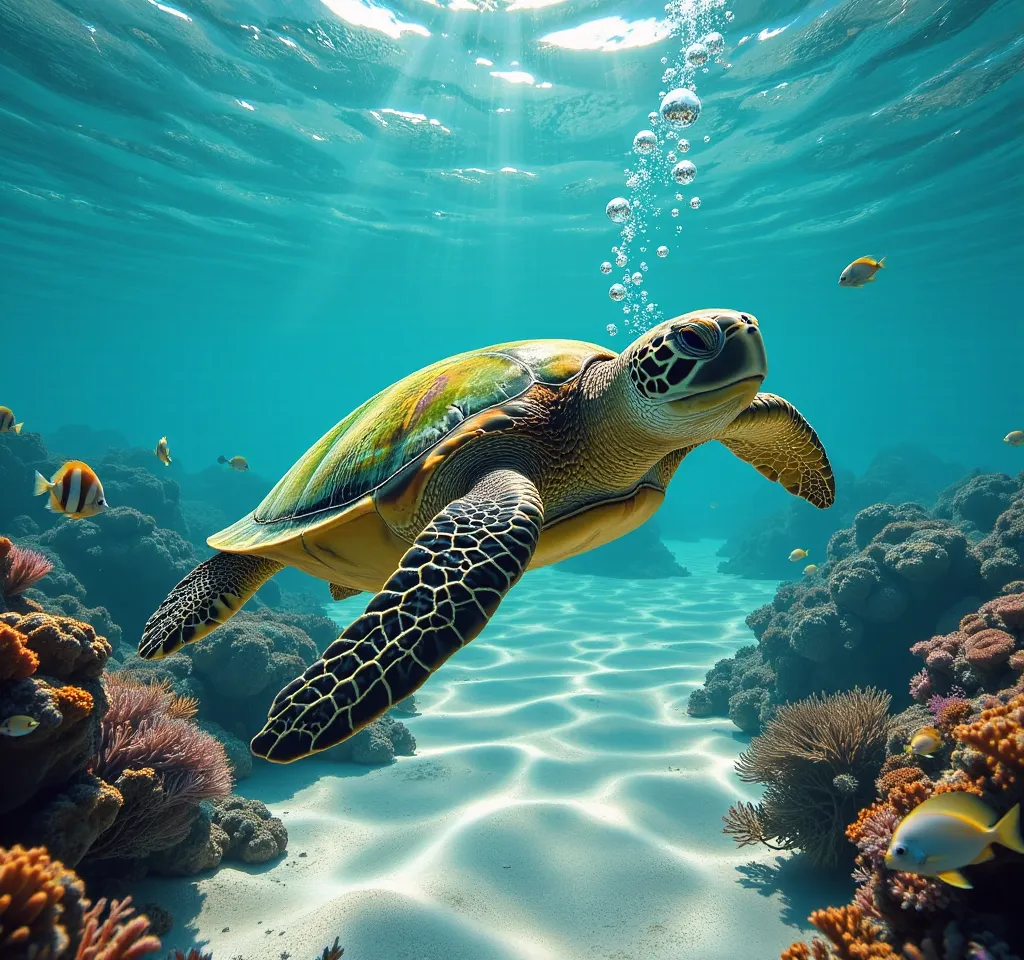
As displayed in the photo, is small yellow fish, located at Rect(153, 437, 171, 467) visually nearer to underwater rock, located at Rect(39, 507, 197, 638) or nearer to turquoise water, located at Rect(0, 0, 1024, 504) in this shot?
underwater rock, located at Rect(39, 507, 197, 638)

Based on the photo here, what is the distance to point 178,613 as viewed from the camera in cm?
354

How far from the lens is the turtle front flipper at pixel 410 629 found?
179 cm

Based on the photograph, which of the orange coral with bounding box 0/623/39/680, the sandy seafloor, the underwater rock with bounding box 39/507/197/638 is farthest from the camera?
the underwater rock with bounding box 39/507/197/638

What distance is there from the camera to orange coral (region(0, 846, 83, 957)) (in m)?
1.41

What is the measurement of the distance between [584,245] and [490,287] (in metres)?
11.5

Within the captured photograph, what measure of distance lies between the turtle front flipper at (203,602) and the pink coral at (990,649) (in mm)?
4644

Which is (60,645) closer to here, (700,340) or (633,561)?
(700,340)

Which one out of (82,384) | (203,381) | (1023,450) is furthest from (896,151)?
(82,384)

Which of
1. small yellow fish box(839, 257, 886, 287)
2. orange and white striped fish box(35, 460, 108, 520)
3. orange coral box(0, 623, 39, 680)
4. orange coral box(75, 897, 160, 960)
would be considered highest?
small yellow fish box(839, 257, 886, 287)

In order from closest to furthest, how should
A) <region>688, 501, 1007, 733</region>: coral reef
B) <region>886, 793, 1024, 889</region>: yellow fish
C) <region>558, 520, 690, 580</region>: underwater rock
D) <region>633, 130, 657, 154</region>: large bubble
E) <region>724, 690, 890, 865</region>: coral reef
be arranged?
1. <region>886, 793, 1024, 889</region>: yellow fish
2. <region>724, 690, 890, 865</region>: coral reef
3. <region>688, 501, 1007, 733</region>: coral reef
4. <region>633, 130, 657, 154</region>: large bubble
5. <region>558, 520, 690, 580</region>: underwater rock

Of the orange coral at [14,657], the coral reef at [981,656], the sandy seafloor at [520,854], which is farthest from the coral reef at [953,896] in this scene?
the orange coral at [14,657]

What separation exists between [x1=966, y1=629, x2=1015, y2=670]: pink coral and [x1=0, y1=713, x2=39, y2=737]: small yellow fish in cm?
486

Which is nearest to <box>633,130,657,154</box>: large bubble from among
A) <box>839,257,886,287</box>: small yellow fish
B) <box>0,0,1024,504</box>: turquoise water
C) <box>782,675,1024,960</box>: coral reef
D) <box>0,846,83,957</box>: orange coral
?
<box>0,0,1024,504</box>: turquoise water

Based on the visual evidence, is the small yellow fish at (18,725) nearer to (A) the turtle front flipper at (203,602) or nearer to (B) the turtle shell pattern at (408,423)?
(A) the turtle front flipper at (203,602)
